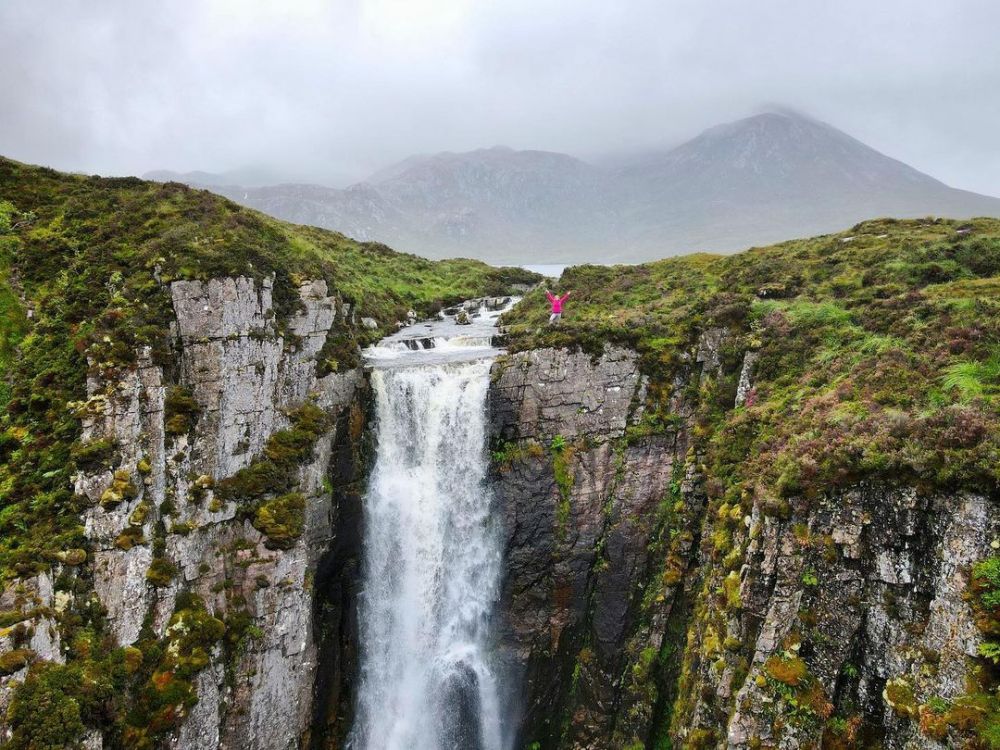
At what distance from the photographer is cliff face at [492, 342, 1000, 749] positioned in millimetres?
11094

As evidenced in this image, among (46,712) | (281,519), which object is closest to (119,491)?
(281,519)

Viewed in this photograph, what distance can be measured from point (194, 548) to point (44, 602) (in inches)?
179

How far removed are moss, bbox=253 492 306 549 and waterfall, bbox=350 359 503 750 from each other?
3433mm

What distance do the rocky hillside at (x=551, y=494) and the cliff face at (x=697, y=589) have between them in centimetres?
8

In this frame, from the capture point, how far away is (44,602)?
1481 cm

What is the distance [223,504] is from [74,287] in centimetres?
1117

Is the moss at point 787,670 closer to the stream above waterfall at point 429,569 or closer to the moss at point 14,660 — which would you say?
the stream above waterfall at point 429,569

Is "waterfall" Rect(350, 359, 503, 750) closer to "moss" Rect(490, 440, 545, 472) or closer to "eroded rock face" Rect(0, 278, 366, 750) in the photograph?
"moss" Rect(490, 440, 545, 472)

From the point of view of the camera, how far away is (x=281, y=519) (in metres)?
20.7

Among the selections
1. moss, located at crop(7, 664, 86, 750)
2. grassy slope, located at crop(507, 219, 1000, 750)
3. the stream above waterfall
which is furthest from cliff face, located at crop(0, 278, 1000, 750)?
the stream above waterfall

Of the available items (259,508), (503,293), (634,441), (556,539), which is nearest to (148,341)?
(259,508)

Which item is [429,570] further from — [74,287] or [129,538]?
[74,287]

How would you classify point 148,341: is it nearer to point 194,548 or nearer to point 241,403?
point 241,403

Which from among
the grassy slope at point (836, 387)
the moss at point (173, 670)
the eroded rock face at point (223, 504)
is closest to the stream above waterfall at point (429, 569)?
the eroded rock face at point (223, 504)
